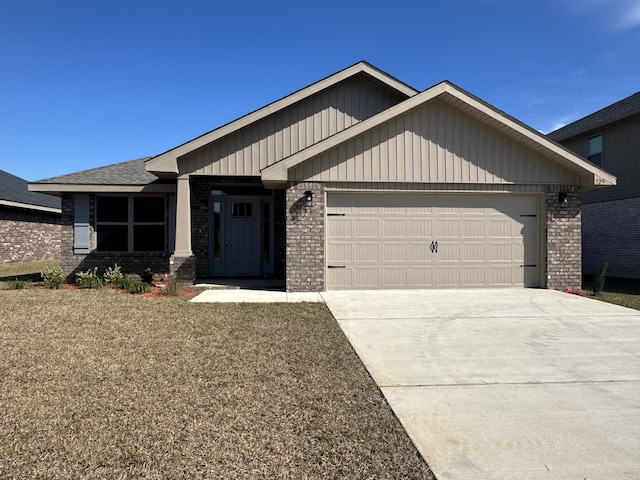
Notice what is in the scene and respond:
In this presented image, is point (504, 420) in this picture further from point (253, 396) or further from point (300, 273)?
point (300, 273)

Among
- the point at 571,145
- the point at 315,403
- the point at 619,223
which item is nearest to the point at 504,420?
the point at 315,403

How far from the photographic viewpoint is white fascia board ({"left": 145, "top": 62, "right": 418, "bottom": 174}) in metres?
10.3

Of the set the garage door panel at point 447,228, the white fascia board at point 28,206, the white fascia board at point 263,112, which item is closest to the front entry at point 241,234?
the white fascia board at point 263,112

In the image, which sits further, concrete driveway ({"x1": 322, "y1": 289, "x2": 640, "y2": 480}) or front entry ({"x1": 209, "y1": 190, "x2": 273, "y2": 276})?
front entry ({"x1": 209, "y1": 190, "x2": 273, "y2": 276})

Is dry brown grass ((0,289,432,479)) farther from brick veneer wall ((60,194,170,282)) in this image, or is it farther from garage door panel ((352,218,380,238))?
Result: brick veneer wall ((60,194,170,282))

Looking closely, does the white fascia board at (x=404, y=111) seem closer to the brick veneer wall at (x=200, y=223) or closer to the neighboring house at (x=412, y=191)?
the neighboring house at (x=412, y=191)

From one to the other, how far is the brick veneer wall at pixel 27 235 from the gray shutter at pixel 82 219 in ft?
36.1

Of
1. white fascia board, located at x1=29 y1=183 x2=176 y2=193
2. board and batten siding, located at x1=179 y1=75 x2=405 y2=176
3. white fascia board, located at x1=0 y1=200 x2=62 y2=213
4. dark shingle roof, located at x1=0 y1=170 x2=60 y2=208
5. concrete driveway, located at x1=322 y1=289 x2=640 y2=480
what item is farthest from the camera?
dark shingle roof, located at x1=0 y1=170 x2=60 y2=208

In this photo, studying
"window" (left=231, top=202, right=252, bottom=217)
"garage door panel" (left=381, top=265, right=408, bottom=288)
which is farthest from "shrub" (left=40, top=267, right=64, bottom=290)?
"garage door panel" (left=381, top=265, right=408, bottom=288)

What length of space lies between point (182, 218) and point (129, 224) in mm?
2957

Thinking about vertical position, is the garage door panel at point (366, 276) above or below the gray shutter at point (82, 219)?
below

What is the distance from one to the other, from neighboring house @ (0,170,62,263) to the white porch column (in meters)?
14.3

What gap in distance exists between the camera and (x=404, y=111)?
31.7ft

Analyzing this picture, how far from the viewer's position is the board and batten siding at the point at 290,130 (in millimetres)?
10789
